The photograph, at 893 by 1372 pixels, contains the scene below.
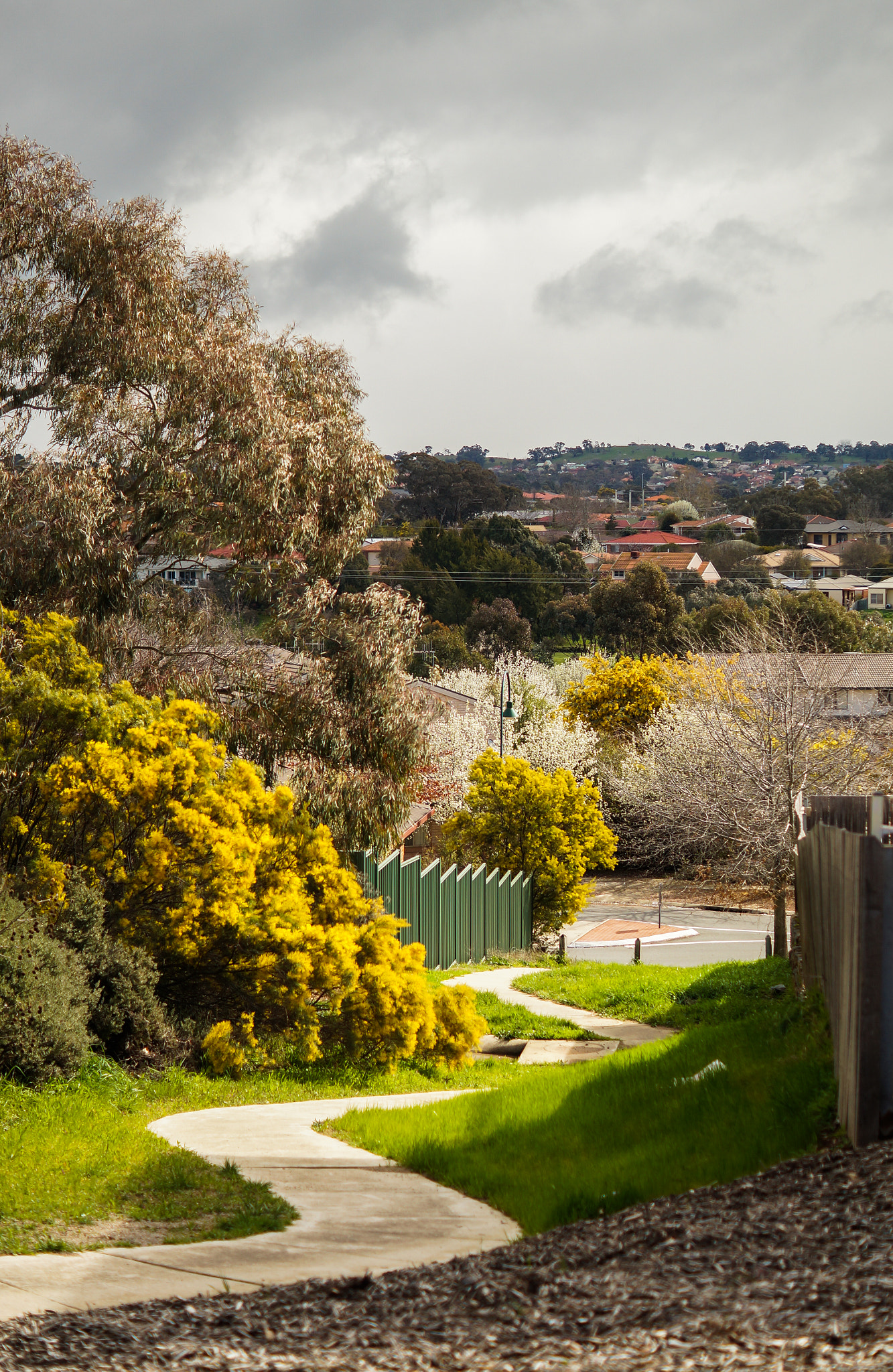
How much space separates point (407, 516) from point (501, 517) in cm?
2555

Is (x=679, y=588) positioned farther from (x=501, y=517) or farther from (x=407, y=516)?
(x=407, y=516)

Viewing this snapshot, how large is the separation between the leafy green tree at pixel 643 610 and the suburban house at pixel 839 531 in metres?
60.7

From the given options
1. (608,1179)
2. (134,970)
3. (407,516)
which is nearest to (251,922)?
(134,970)

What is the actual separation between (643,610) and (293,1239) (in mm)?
61156

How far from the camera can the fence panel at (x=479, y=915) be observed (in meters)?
20.8

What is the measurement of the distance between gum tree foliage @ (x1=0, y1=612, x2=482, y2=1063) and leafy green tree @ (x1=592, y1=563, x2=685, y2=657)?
54743 millimetres

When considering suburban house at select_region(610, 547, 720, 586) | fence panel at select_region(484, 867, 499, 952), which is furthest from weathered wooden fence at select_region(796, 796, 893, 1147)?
suburban house at select_region(610, 547, 720, 586)

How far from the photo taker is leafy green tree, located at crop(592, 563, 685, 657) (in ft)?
214

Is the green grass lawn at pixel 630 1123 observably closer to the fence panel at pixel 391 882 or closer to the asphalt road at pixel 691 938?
the fence panel at pixel 391 882

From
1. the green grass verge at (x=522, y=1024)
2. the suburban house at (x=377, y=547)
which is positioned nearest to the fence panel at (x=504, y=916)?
the green grass verge at (x=522, y=1024)

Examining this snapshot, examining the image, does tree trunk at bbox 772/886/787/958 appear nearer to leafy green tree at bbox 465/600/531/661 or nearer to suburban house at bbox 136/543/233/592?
suburban house at bbox 136/543/233/592

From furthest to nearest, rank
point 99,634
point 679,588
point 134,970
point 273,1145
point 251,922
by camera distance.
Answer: point 679,588 < point 99,634 < point 251,922 < point 134,970 < point 273,1145

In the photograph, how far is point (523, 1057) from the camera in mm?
12602

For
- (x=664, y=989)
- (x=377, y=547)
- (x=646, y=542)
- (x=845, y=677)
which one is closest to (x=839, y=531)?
(x=646, y=542)
